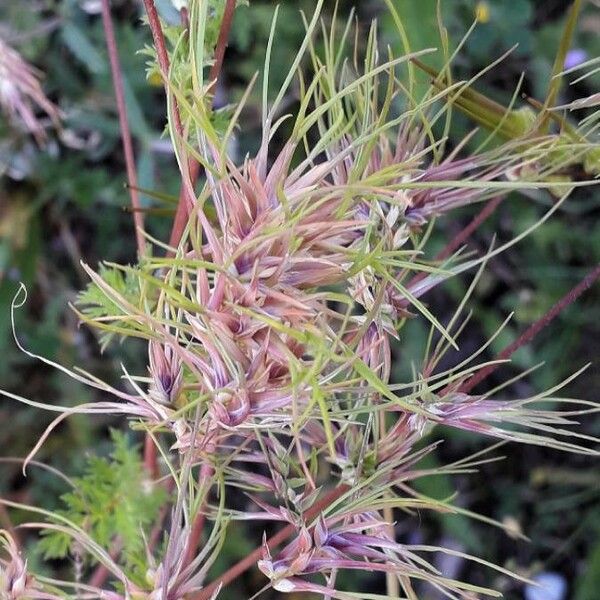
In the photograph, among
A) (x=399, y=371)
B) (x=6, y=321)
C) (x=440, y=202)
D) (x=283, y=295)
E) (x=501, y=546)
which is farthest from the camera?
(x=501, y=546)

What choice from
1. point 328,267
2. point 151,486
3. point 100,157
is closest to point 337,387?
point 328,267

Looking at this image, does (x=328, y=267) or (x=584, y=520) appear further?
(x=584, y=520)

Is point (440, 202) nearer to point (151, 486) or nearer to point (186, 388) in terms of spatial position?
point (186, 388)

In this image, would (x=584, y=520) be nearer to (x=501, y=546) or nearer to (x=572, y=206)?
(x=501, y=546)

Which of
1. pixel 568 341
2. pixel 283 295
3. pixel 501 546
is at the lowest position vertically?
pixel 501 546

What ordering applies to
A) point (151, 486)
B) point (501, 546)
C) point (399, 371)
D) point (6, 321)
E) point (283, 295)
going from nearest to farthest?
point (283, 295), point (151, 486), point (6, 321), point (399, 371), point (501, 546)

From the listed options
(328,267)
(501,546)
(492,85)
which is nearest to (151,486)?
(328,267)

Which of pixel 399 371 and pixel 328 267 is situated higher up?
pixel 328 267
